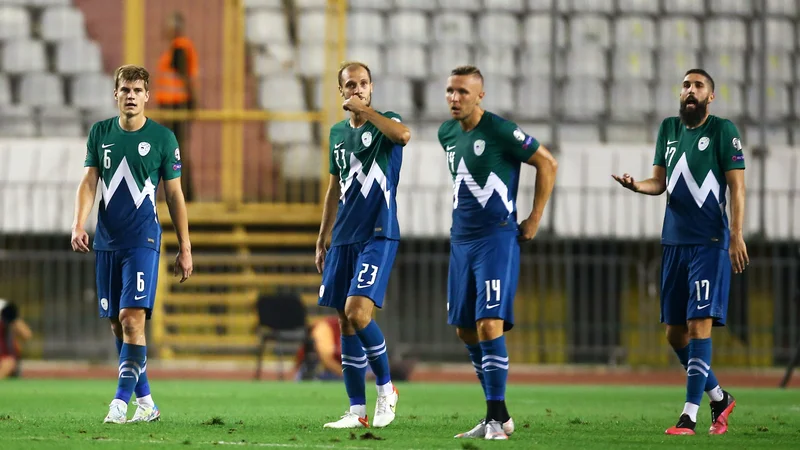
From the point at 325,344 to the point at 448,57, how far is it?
7.57m

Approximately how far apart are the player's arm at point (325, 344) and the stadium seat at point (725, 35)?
32.4ft

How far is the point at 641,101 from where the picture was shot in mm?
21609

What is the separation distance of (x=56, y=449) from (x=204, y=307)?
1281cm

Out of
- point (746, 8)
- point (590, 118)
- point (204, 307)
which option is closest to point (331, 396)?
point (204, 307)

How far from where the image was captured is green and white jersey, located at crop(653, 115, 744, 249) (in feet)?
26.8

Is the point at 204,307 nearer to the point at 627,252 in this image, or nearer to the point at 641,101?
the point at 627,252

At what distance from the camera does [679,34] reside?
22.2 m

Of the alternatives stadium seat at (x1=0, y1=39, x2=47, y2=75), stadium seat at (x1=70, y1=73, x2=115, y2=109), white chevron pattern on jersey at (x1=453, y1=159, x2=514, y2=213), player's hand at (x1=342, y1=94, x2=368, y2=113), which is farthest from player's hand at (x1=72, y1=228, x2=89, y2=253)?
stadium seat at (x1=0, y1=39, x2=47, y2=75)

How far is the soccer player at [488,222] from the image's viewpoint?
7.37m

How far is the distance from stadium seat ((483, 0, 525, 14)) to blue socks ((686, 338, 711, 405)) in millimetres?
14601

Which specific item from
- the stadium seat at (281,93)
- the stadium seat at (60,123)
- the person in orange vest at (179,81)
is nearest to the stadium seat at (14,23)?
the stadium seat at (60,123)

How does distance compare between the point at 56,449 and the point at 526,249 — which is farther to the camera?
the point at 526,249

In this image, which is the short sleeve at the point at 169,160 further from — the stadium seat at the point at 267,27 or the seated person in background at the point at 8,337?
the stadium seat at the point at 267,27

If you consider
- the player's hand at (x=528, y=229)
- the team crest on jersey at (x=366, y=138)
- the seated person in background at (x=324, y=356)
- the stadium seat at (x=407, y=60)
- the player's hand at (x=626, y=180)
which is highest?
the stadium seat at (x=407, y=60)
